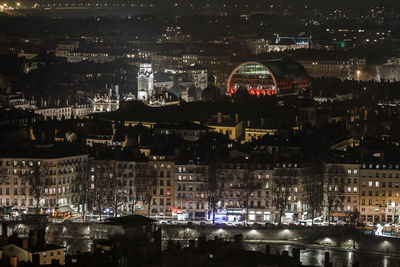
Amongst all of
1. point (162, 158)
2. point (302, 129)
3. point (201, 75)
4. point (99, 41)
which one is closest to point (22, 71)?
point (201, 75)

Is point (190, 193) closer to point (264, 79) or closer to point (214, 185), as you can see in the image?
point (214, 185)

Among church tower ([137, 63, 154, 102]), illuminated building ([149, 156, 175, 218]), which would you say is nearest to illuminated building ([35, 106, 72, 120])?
church tower ([137, 63, 154, 102])

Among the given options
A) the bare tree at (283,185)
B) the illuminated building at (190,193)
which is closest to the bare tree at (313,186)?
the bare tree at (283,185)

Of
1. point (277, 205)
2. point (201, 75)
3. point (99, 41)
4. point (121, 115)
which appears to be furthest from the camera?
point (99, 41)

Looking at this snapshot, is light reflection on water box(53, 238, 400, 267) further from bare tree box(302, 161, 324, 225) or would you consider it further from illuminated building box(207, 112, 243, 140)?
illuminated building box(207, 112, 243, 140)

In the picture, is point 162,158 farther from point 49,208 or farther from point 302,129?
point 302,129
